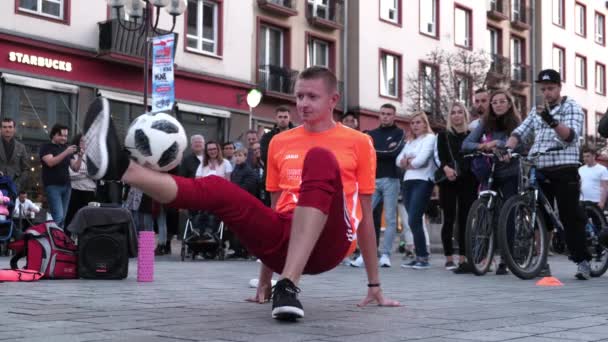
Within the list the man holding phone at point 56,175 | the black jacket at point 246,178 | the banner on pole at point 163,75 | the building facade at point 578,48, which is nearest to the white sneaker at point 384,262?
the black jacket at point 246,178

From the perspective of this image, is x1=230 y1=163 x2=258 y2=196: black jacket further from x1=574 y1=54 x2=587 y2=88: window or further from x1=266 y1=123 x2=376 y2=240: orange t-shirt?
x1=574 y1=54 x2=587 y2=88: window

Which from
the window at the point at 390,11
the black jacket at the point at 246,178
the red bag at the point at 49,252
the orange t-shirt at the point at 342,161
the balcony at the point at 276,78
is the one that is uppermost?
the window at the point at 390,11

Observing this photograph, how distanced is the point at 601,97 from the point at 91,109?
51.1 m

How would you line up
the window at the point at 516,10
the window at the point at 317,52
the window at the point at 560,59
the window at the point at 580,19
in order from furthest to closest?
the window at the point at 580,19, the window at the point at 560,59, the window at the point at 516,10, the window at the point at 317,52

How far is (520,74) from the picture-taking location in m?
44.5

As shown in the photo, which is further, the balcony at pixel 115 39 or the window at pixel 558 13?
the window at pixel 558 13

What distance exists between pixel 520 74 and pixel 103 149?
136ft

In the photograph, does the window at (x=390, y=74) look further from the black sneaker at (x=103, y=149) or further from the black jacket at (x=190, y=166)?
the black sneaker at (x=103, y=149)

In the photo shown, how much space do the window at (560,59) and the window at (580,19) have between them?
8.41 ft

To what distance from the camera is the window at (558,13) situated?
48.4m

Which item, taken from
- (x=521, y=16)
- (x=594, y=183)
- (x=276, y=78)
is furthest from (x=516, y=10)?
(x=594, y=183)

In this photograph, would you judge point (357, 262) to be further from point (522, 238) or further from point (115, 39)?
point (115, 39)

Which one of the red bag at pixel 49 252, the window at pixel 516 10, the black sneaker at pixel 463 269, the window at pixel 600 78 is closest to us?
the red bag at pixel 49 252

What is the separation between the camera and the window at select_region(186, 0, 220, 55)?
27750mm
